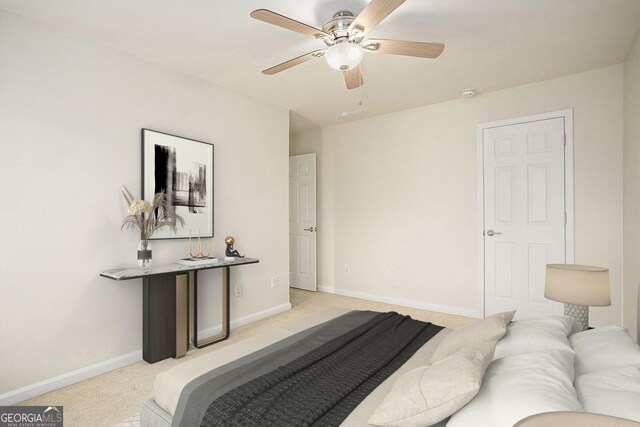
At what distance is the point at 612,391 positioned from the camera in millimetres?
1009

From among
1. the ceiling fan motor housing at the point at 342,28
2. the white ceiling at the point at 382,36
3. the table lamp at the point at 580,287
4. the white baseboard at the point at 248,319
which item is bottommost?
the white baseboard at the point at 248,319

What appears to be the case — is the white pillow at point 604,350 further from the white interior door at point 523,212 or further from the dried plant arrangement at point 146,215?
the dried plant arrangement at point 146,215


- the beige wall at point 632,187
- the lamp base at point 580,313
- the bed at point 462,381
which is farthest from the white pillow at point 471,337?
the beige wall at point 632,187

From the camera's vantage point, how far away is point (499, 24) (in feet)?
7.80

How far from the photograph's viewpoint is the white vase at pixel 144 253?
2705mm

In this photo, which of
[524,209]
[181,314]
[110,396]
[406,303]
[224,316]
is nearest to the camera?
[110,396]

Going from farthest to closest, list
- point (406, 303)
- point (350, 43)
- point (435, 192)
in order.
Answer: point (406, 303) < point (435, 192) < point (350, 43)

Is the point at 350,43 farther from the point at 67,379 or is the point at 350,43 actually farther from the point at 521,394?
the point at 67,379

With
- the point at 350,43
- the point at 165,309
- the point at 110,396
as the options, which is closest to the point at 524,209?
the point at 350,43

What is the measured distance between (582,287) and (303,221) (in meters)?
3.94

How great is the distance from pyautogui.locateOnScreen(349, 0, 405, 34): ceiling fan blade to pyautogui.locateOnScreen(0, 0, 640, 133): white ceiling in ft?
0.90

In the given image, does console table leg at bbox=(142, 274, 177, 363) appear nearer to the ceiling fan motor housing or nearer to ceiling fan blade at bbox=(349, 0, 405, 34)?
the ceiling fan motor housing

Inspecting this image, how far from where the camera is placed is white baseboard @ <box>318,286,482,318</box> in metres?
3.92

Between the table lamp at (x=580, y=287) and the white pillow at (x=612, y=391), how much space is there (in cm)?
80
